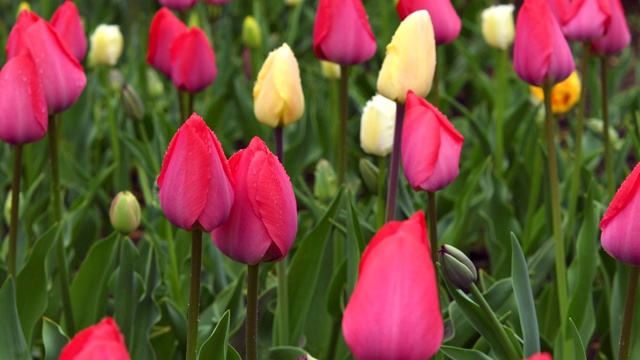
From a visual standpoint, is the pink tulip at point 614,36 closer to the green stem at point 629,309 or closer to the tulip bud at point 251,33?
the green stem at point 629,309

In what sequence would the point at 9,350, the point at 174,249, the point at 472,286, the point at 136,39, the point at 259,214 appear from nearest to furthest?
the point at 259,214, the point at 472,286, the point at 9,350, the point at 174,249, the point at 136,39

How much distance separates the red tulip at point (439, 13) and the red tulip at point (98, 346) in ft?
3.17

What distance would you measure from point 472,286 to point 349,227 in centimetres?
42

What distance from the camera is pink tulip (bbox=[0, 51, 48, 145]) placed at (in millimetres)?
1407

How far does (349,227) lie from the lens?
1627mm

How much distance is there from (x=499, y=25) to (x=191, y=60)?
82 cm

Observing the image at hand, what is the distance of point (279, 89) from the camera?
151 centimetres

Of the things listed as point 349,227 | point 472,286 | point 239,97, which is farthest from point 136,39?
point 472,286

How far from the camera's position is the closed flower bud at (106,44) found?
2443mm

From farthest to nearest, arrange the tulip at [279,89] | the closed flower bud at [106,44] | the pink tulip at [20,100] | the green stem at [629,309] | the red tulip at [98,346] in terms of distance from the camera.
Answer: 1. the closed flower bud at [106,44]
2. the tulip at [279,89]
3. the pink tulip at [20,100]
4. the green stem at [629,309]
5. the red tulip at [98,346]

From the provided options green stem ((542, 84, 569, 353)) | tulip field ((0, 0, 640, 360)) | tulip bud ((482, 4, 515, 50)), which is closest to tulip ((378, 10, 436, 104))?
tulip field ((0, 0, 640, 360))

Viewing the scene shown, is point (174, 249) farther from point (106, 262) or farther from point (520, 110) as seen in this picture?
point (520, 110)

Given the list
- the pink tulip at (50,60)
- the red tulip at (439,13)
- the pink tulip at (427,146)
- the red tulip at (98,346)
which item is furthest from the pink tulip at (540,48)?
the red tulip at (98,346)

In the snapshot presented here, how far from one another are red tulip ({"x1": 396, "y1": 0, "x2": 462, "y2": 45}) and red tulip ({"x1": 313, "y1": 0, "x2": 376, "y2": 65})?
0.06m
